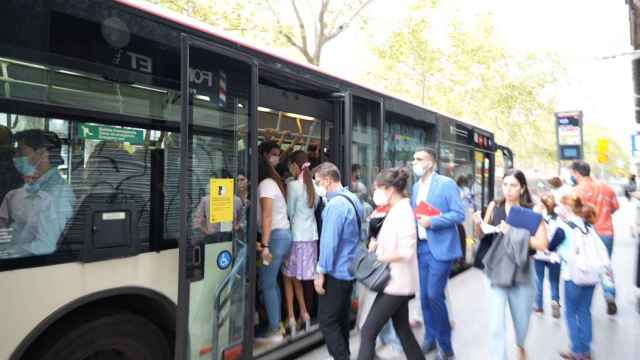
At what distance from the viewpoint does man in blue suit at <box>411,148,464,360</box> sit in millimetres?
4402

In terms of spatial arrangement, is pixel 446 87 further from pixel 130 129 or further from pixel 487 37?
pixel 130 129

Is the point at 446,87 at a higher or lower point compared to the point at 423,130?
higher

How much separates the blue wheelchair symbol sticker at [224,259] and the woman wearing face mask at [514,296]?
222 centimetres

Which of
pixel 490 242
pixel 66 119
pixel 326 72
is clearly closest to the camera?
pixel 66 119

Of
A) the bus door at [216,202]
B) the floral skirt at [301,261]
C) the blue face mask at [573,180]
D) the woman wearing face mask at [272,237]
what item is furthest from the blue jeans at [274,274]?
the blue face mask at [573,180]

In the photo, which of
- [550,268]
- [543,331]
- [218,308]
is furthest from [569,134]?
[218,308]

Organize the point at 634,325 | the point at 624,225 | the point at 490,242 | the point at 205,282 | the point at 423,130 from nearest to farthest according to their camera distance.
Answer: the point at 205,282, the point at 490,242, the point at 634,325, the point at 423,130, the point at 624,225

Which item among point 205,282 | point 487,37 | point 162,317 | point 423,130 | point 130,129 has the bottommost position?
point 162,317

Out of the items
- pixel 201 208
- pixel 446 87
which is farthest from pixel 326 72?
pixel 446 87

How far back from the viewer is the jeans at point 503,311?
3875 millimetres

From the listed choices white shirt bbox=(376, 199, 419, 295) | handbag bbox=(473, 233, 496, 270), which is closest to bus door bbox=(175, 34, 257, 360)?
white shirt bbox=(376, 199, 419, 295)

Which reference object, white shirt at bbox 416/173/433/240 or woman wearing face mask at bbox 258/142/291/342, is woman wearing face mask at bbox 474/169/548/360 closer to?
white shirt at bbox 416/173/433/240

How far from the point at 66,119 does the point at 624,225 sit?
2285 centimetres

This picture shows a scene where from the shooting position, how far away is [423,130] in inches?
281
